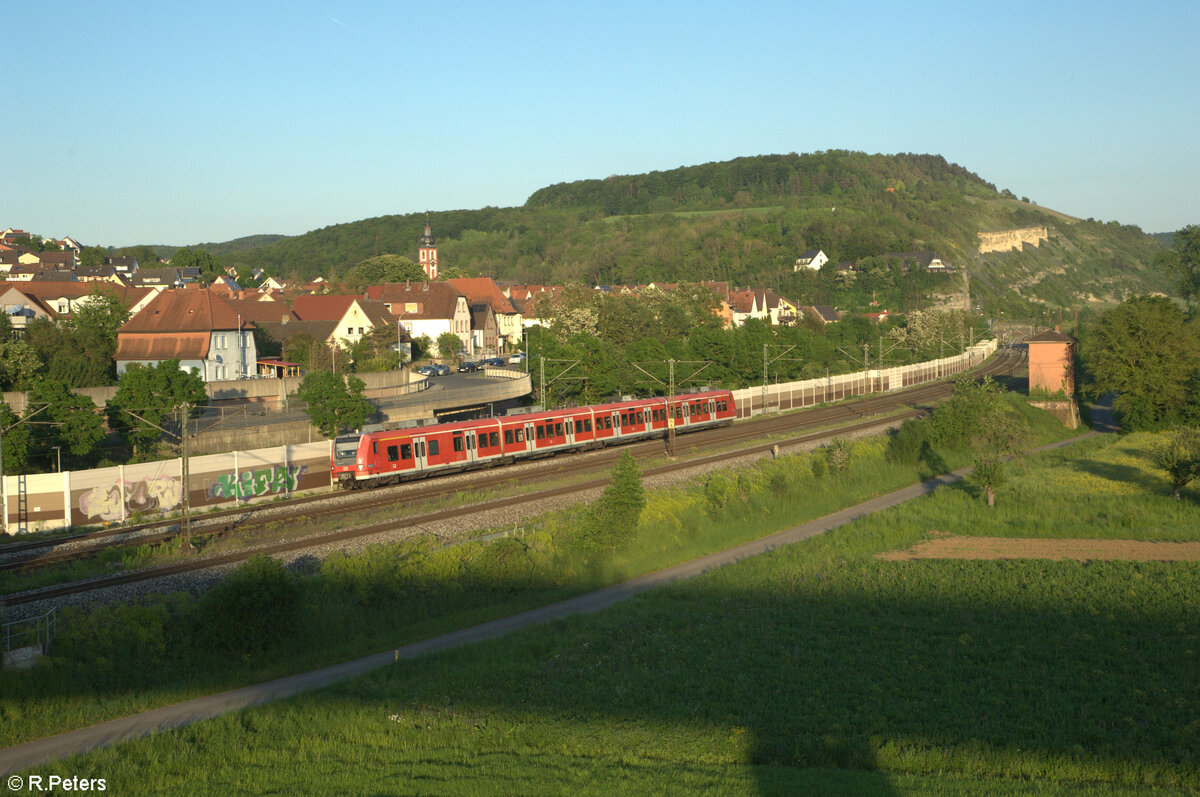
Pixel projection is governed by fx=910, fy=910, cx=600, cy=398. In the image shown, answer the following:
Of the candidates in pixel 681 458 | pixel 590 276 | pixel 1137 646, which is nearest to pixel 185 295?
pixel 681 458

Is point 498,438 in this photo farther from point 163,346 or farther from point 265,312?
point 265,312

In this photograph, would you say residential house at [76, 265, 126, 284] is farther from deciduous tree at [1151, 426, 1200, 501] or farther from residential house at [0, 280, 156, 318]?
deciduous tree at [1151, 426, 1200, 501]

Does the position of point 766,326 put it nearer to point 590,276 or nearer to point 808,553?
point 808,553

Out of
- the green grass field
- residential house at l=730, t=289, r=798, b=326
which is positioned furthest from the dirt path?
residential house at l=730, t=289, r=798, b=326

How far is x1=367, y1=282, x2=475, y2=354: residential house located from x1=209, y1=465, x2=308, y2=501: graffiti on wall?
172ft

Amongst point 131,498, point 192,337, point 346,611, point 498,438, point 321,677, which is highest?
point 192,337

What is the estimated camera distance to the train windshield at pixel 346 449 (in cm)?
3559

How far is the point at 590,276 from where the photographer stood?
17862cm

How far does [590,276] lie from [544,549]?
156 meters

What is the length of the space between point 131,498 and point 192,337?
28.4 m

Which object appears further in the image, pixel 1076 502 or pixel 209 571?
pixel 1076 502

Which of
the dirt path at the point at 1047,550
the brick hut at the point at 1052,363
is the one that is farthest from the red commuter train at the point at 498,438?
the brick hut at the point at 1052,363

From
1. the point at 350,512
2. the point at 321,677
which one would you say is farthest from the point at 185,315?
the point at 321,677

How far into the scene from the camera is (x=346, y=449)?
35.7 meters
